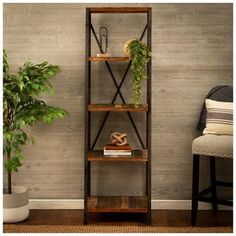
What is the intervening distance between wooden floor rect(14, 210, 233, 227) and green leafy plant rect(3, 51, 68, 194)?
354mm

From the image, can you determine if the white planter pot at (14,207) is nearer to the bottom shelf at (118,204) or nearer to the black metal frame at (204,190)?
the bottom shelf at (118,204)

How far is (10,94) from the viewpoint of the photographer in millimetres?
3291

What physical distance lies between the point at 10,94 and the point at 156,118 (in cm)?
114

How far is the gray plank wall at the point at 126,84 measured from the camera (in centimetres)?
362

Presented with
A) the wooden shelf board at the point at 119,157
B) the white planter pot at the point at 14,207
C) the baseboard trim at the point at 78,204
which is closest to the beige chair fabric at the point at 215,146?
the wooden shelf board at the point at 119,157

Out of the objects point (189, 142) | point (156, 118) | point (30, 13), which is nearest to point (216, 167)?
point (189, 142)

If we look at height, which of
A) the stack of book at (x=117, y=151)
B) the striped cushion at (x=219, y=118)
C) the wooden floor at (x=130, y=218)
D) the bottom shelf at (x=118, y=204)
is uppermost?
the striped cushion at (x=219, y=118)

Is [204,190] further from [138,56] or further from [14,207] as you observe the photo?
[14,207]

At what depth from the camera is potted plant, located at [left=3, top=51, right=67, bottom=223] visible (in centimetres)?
321

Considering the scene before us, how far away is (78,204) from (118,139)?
2.33ft

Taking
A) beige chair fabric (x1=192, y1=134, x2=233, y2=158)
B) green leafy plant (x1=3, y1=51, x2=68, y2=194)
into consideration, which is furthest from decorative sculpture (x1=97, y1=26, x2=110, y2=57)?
beige chair fabric (x1=192, y1=134, x2=233, y2=158)

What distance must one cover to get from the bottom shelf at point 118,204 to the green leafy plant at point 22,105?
0.62 meters

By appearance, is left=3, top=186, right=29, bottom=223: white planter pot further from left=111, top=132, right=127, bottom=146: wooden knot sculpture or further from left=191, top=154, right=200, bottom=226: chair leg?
left=191, top=154, right=200, bottom=226: chair leg

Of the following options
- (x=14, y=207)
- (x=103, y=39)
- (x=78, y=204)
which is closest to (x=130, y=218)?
(x=78, y=204)
